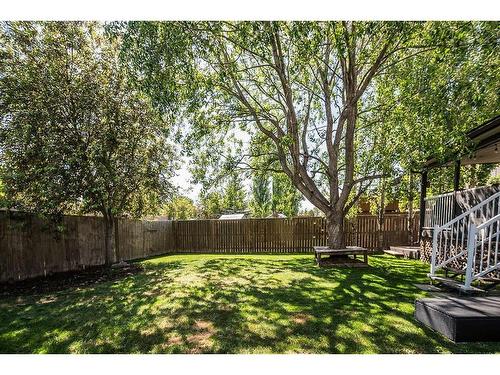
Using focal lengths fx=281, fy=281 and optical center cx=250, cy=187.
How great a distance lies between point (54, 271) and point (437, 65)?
10.9 metres

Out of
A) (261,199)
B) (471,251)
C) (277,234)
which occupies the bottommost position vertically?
(277,234)

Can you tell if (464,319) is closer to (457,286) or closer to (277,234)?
(457,286)

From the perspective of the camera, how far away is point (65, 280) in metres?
6.91

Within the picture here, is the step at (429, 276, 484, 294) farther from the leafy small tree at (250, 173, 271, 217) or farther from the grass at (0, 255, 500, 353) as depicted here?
the leafy small tree at (250, 173, 271, 217)

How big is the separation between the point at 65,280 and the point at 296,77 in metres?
8.50

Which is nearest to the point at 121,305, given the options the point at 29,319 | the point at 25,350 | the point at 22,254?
the point at 29,319

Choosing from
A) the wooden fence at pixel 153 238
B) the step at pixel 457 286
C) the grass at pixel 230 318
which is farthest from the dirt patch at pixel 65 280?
the step at pixel 457 286

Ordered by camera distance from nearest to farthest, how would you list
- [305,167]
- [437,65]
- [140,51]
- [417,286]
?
[417,286] < [140,51] < [437,65] < [305,167]

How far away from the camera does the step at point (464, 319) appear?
2770mm

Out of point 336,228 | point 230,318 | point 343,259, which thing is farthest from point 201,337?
point 336,228

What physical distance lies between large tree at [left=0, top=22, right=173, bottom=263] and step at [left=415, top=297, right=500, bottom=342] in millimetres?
6357

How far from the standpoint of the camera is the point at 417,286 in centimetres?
510
